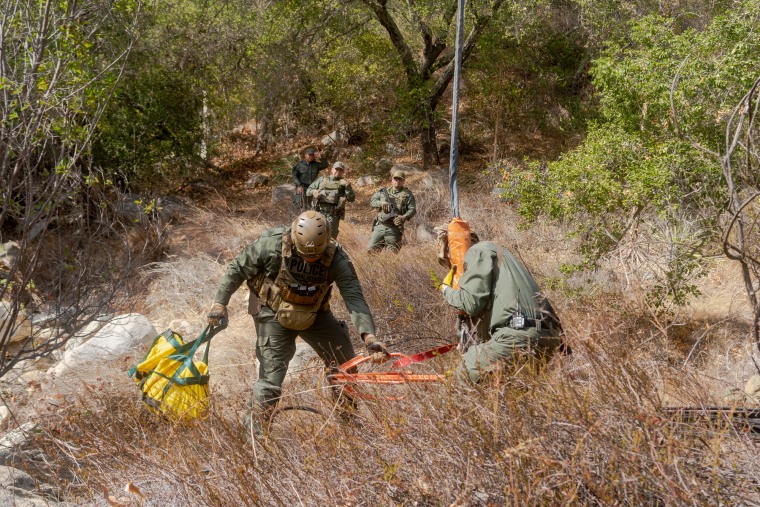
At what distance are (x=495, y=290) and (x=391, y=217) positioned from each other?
511cm

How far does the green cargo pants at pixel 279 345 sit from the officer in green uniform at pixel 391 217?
4.22 meters

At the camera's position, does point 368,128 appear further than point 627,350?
Yes

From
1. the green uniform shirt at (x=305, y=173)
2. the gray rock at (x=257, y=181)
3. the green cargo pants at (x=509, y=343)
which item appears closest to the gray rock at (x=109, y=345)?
the green uniform shirt at (x=305, y=173)

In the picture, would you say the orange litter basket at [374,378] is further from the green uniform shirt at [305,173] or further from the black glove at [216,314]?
the green uniform shirt at [305,173]

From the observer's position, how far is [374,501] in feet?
7.11

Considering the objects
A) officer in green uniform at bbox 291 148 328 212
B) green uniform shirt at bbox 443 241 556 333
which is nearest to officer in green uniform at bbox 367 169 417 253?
officer in green uniform at bbox 291 148 328 212

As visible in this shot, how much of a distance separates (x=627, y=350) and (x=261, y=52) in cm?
1214

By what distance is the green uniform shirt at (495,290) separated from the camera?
3.22m

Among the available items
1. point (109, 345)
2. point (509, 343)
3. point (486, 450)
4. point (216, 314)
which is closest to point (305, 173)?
point (109, 345)

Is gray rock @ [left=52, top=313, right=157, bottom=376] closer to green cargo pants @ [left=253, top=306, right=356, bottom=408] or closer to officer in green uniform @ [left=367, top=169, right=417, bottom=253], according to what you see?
green cargo pants @ [left=253, top=306, right=356, bottom=408]

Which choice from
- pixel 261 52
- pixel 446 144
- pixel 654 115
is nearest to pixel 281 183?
pixel 261 52

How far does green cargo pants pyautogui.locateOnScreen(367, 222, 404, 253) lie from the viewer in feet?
27.6

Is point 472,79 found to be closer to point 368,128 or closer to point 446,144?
point 446,144

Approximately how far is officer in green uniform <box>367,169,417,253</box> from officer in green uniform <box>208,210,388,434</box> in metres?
4.36
